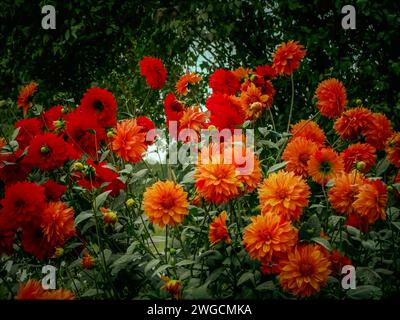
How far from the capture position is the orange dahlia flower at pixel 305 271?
3.39ft

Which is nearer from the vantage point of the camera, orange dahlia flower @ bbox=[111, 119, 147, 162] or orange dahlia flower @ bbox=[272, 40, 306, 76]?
orange dahlia flower @ bbox=[111, 119, 147, 162]

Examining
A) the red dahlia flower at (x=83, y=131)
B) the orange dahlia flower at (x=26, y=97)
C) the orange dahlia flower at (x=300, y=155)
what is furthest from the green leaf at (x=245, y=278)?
the orange dahlia flower at (x=26, y=97)

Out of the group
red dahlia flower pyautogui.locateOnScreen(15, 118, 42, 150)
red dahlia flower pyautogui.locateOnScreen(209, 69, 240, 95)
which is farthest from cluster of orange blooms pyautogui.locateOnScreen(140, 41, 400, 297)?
red dahlia flower pyautogui.locateOnScreen(15, 118, 42, 150)

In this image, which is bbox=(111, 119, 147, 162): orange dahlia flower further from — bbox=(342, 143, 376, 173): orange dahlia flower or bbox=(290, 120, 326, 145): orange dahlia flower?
bbox=(342, 143, 376, 173): orange dahlia flower

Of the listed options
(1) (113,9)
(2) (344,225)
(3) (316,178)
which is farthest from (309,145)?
(1) (113,9)

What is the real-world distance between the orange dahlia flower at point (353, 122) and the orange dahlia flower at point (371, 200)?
1.17 feet

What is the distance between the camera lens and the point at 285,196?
3.54 feet

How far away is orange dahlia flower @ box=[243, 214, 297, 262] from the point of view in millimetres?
1025

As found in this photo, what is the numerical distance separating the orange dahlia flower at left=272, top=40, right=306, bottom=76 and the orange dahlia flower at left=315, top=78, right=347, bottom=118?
0.21m

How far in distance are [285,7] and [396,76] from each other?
0.86 m

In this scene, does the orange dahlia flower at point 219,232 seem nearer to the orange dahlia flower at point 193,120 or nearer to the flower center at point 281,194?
the flower center at point 281,194

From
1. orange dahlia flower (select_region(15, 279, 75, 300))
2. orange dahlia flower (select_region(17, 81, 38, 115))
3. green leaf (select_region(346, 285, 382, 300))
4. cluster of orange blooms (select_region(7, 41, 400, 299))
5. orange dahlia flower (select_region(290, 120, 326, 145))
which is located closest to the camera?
orange dahlia flower (select_region(15, 279, 75, 300))
